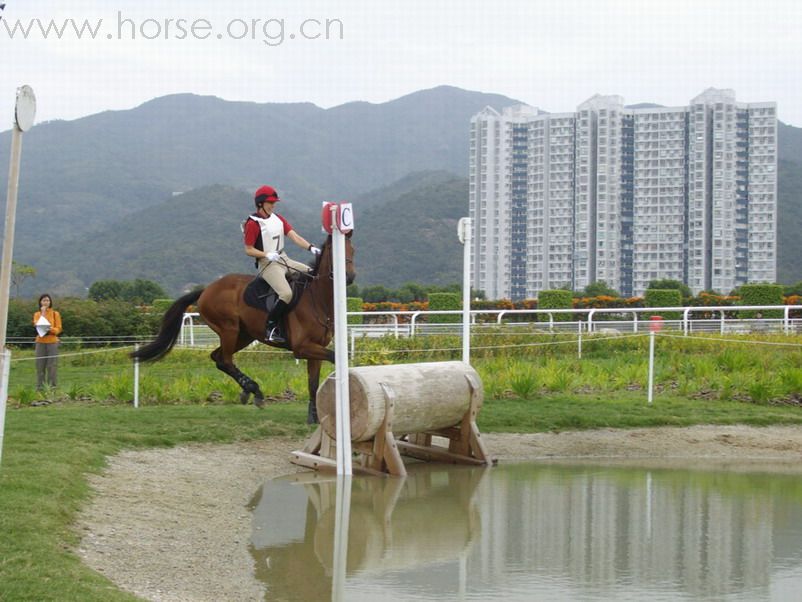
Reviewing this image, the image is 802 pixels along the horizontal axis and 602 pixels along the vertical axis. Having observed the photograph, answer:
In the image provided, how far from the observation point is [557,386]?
15.1 metres

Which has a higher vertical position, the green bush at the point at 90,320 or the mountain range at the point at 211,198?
the mountain range at the point at 211,198

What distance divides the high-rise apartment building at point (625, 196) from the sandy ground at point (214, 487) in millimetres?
57744

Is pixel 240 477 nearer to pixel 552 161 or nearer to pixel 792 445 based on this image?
pixel 792 445

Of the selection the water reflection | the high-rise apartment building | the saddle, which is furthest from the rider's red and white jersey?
the high-rise apartment building

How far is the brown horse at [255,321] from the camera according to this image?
11.4 m

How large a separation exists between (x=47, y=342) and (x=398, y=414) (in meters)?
7.56

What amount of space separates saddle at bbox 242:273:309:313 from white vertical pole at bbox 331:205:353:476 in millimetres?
1532

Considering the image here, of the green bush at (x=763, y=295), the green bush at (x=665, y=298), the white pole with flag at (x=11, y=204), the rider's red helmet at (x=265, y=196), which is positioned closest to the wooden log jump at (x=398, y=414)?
the rider's red helmet at (x=265, y=196)

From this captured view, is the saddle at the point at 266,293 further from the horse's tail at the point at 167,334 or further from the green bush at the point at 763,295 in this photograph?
the green bush at the point at 763,295

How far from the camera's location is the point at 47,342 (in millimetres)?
15797

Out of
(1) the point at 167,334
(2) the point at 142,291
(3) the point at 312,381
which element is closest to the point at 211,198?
(2) the point at 142,291

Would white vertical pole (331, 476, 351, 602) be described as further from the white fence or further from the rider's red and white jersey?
the white fence

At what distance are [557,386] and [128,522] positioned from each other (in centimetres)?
871

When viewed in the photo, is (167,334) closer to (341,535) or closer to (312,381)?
(312,381)
